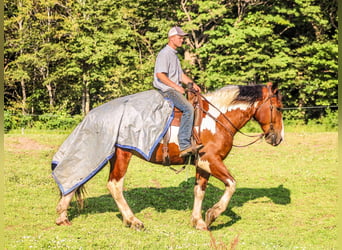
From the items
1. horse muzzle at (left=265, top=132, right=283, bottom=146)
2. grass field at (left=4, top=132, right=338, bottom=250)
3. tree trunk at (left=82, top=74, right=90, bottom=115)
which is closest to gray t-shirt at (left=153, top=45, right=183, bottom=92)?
horse muzzle at (left=265, top=132, right=283, bottom=146)

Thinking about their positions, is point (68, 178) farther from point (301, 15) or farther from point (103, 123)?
point (301, 15)

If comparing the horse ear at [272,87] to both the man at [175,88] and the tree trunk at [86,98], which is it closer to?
the man at [175,88]

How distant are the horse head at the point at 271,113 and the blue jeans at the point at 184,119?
1.27m

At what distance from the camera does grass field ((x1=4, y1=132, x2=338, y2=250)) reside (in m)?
7.48

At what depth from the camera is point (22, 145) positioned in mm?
20328

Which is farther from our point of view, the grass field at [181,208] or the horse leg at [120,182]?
the horse leg at [120,182]

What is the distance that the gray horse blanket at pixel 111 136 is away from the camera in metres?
8.22

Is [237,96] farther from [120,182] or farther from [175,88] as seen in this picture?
[120,182]

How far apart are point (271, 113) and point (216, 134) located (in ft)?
3.47

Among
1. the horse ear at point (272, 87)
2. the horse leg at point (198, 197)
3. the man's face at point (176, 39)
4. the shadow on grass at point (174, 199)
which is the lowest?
the shadow on grass at point (174, 199)

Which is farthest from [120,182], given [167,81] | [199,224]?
[167,81]

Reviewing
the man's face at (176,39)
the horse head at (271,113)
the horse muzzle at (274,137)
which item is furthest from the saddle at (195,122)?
the horse muzzle at (274,137)

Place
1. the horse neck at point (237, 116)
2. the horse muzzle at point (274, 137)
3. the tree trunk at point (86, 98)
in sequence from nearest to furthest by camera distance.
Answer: the horse neck at point (237, 116), the horse muzzle at point (274, 137), the tree trunk at point (86, 98)

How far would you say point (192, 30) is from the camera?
3155 centimetres
